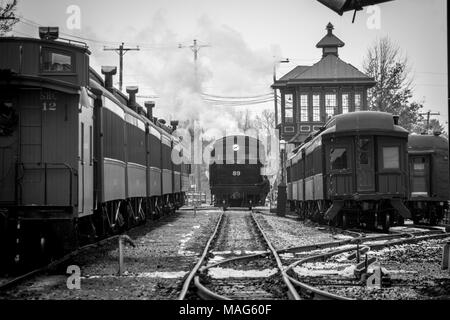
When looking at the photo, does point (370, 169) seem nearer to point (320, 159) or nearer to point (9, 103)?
point (320, 159)

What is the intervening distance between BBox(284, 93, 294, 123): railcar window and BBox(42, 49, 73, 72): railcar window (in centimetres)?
→ 4526

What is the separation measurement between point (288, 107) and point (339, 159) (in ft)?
120

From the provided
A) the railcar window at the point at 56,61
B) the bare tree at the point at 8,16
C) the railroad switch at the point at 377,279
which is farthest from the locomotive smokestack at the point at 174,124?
the railroad switch at the point at 377,279

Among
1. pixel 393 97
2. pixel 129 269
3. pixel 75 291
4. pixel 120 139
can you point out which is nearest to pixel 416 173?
pixel 120 139

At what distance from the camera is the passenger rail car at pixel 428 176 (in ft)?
80.6

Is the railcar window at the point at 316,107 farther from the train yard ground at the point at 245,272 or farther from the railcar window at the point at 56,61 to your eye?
the railcar window at the point at 56,61

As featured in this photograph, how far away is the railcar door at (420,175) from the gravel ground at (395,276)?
1057cm

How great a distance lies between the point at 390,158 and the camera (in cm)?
2028

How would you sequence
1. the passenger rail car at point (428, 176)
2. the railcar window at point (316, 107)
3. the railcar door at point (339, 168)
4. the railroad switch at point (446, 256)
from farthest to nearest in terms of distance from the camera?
1. the railcar window at point (316, 107)
2. the passenger rail car at point (428, 176)
3. the railcar door at point (339, 168)
4. the railroad switch at point (446, 256)

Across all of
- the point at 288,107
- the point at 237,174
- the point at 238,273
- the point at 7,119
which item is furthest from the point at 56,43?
the point at 288,107

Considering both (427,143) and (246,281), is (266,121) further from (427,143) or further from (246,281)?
(246,281)

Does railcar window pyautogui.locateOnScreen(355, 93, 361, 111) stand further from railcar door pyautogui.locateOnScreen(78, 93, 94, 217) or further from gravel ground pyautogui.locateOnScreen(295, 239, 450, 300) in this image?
railcar door pyautogui.locateOnScreen(78, 93, 94, 217)
